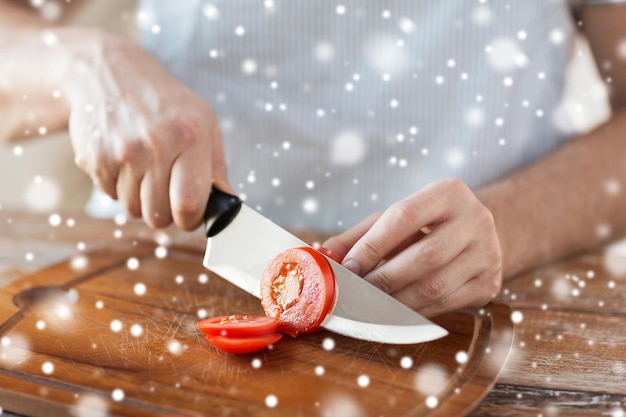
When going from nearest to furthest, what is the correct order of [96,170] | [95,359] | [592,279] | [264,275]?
[95,359], [264,275], [96,170], [592,279]

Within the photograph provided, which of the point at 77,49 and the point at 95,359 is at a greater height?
the point at 77,49

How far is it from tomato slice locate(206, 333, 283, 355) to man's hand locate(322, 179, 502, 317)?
17cm

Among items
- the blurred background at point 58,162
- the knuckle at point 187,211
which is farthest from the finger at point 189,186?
the blurred background at point 58,162

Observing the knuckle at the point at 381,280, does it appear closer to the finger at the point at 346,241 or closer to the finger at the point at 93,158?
the finger at the point at 346,241

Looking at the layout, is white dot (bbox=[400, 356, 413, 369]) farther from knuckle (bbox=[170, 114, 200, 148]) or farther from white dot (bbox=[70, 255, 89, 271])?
white dot (bbox=[70, 255, 89, 271])

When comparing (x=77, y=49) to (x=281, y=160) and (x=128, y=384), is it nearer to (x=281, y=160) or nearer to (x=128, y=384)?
(x=281, y=160)

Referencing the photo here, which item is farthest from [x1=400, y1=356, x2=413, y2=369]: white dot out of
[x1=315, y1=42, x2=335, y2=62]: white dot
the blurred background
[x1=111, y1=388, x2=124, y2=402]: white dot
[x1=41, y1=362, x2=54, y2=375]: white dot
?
the blurred background

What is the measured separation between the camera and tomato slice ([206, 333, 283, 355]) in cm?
91

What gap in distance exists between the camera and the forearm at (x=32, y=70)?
134 centimetres

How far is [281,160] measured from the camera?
1565 millimetres

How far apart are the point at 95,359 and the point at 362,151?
803 millimetres

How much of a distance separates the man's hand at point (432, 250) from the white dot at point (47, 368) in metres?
0.42

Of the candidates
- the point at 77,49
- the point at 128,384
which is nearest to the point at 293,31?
the point at 77,49

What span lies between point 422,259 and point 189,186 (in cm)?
38
